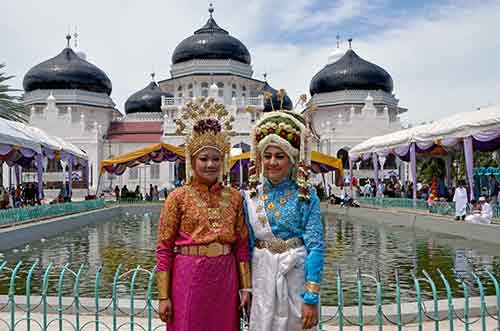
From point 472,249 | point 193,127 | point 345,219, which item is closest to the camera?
point 193,127

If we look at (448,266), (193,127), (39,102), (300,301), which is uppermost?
(39,102)

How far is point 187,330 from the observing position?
3143 millimetres

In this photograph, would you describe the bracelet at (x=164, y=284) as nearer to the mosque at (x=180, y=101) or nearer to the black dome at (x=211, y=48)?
the mosque at (x=180, y=101)

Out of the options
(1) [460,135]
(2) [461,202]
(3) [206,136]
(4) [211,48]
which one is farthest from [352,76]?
(3) [206,136]

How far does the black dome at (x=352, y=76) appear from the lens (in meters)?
44.4

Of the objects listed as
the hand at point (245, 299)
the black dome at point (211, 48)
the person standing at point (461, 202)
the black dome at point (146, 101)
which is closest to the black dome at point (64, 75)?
the black dome at point (146, 101)

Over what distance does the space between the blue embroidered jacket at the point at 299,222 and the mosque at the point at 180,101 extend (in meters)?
34.2

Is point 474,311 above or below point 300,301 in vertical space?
below

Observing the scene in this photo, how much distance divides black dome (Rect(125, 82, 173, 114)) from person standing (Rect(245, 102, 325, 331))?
43.3 metres

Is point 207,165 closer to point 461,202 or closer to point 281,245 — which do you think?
point 281,245

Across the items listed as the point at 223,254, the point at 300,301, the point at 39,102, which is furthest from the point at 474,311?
the point at 39,102

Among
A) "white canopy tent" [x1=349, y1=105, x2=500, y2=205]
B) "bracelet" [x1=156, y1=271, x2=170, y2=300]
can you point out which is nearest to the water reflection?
"white canopy tent" [x1=349, y1=105, x2=500, y2=205]

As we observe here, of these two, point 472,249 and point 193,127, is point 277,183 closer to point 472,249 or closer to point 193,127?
point 193,127

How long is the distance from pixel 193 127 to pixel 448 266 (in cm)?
667
